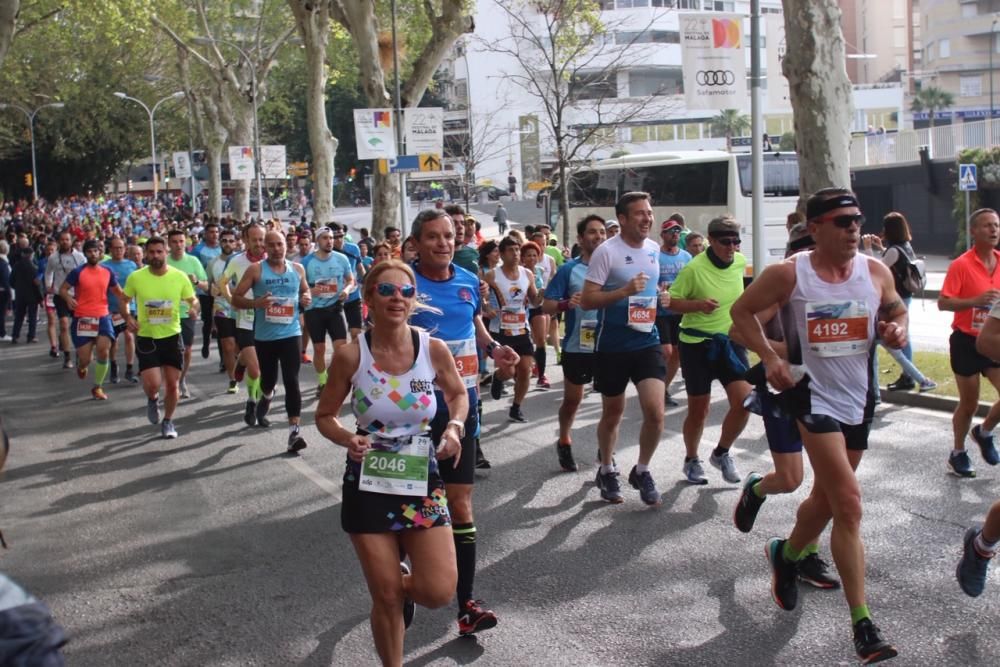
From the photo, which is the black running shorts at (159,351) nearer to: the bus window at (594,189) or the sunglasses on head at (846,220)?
the sunglasses on head at (846,220)

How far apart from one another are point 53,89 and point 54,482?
61123mm

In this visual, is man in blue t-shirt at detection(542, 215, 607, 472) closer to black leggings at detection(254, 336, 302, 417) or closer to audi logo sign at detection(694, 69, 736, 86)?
black leggings at detection(254, 336, 302, 417)

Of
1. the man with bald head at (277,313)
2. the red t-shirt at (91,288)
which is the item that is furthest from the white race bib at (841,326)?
the red t-shirt at (91,288)

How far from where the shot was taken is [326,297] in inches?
514

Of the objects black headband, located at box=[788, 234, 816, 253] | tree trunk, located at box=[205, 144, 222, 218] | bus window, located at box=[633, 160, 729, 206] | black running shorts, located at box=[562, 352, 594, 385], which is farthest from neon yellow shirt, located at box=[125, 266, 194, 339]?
tree trunk, located at box=[205, 144, 222, 218]

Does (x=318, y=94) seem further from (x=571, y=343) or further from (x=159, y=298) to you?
(x=571, y=343)

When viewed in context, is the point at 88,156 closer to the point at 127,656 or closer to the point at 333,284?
the point at 333,284

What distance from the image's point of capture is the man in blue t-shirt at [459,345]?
5.46m

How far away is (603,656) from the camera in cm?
512

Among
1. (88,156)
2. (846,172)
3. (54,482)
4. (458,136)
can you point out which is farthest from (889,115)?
(54,482)

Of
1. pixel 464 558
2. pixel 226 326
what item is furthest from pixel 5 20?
pixel 464 558

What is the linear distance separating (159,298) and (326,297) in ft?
6.36

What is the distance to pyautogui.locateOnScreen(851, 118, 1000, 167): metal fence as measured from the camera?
36.4 meters

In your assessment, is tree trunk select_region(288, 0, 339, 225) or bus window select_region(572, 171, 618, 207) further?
bus window select_region(572, 171, 618, 207)
